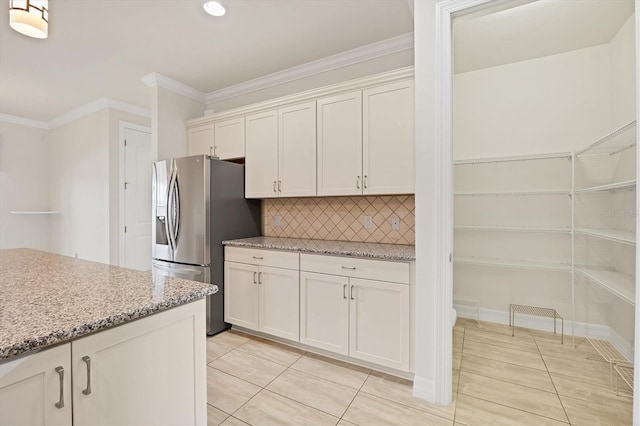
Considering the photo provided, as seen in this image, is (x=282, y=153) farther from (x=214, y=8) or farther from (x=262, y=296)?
(x=262, y=296)

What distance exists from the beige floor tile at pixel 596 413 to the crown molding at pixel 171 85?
4.44 m

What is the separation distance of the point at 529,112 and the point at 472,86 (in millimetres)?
627

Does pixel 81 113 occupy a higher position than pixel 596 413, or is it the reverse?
pixel 81 113

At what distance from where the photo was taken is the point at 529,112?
2973 mm

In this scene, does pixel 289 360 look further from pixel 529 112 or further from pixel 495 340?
pixel 529 112

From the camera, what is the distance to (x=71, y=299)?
3.37ft

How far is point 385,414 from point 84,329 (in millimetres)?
1638

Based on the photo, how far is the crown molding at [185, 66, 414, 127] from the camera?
7.84 feet

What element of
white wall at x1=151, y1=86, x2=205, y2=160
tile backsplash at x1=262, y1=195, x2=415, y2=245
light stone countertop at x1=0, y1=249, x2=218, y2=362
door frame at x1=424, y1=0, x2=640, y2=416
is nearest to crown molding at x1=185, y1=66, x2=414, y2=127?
white wall at x1=151, y1=86, x2=205, y2=160

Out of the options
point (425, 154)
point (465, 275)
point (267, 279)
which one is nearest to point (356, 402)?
point (267, 279)

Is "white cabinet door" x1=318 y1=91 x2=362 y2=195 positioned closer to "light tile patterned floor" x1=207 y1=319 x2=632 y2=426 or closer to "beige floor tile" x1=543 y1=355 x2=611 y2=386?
"light tile patterned floor" x1=207 y1=319 x2=632 y2=426

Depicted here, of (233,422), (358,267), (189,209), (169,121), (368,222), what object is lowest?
(233,422)

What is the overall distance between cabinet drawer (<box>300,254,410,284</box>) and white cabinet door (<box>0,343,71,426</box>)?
171 centimetres

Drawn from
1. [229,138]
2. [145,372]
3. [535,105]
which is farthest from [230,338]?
[535,105]
